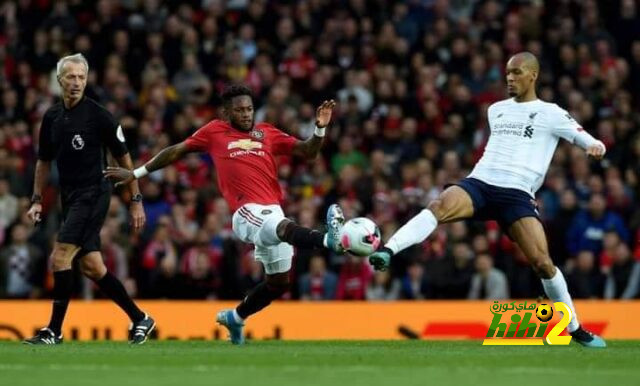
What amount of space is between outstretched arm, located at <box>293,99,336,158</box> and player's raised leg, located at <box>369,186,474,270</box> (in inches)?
47.4

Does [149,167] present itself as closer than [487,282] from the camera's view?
Yes

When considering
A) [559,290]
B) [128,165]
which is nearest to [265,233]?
[128,165]

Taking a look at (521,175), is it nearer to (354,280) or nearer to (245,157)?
(245,157)

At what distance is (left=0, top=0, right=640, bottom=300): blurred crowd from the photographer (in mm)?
20719

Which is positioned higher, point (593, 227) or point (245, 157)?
point (245, 157)

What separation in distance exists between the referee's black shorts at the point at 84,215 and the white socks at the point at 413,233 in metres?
2.94

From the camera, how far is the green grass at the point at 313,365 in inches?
419

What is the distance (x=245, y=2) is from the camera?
26.2m

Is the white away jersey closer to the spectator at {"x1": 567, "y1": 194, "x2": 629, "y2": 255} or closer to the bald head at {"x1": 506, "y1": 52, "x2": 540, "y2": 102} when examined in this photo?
the bald head at {"x1": 506, "y1": 52, "x2": 540, "y2": 102}

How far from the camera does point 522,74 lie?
45.9 feet

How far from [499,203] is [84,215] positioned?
3714 mm

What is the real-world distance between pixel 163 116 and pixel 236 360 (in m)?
11.6

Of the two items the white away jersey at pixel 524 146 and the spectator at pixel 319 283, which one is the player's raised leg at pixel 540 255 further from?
the spectator at pixel 319 283

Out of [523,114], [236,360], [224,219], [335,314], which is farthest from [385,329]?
[236,360]
